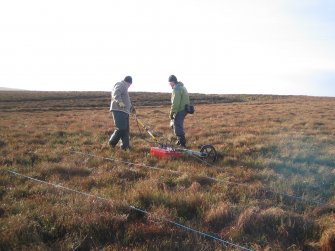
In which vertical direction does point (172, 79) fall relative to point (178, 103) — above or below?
above

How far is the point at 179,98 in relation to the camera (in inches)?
492

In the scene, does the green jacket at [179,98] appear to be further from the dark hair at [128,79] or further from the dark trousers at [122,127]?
the dark trousers at [122,127]

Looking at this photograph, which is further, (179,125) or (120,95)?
(179,125)

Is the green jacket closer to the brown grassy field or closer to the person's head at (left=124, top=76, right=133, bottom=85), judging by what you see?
the person's head at (left=124, top=76, right=133, bottom=85)

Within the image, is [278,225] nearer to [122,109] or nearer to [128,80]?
[122,109]

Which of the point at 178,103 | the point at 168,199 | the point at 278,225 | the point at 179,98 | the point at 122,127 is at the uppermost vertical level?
the point at 179,98

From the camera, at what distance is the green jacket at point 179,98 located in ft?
41.0

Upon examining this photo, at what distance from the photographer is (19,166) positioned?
31.2 ft

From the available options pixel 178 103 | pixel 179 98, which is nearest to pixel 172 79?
pixel 179 98

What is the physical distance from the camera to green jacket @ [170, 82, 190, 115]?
12.5 metres

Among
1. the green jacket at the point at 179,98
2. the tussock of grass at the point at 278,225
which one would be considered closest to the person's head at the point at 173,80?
the green jacket at the point at 179,98

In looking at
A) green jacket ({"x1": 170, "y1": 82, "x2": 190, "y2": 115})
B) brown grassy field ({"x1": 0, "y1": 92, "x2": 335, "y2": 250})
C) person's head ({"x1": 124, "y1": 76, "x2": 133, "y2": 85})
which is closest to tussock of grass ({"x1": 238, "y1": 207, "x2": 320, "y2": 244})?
brown grassy field ({"x1": 0, "y1": 92, "x2": 335, "y2": 250})

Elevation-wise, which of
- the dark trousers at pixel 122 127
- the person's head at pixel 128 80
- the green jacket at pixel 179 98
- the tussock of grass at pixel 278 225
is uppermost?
the person's head at pixel 128 80

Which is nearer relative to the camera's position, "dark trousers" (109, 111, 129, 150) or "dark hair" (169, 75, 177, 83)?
"dark trousers" (109, 111, 129, 150)
